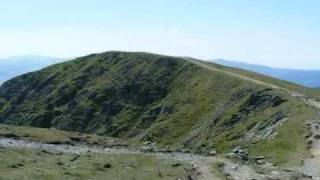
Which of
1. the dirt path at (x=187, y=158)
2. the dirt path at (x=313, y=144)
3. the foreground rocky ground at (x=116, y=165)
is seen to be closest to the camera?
the foreground rocky ground at (x=116, y=165)

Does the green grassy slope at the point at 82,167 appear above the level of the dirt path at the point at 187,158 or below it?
above

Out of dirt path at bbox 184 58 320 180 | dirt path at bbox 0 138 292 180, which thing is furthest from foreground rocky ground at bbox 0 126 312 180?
dirt path at bbox 184 58 320 180

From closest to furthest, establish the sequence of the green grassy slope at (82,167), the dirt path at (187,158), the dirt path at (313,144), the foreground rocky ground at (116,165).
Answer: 1. the green grassy slope at (82,167)
2. the foreground rocky ground at (116,165)
3. the dirt path at (187,158)
4. the dirt path at (313,144)

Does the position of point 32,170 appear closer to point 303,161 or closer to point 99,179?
point 99,179

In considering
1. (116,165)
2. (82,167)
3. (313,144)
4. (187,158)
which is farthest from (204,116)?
(82,167)

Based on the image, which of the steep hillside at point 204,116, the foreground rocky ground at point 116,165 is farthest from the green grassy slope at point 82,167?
the steep hillside at point 204,116

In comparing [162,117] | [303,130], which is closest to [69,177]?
[303,130]

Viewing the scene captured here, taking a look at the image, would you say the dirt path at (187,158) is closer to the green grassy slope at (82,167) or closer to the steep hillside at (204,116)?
the green grassy slope at (82,167)

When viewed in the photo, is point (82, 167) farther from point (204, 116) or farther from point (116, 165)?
point (204, 116)

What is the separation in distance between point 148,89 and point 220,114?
165 feet

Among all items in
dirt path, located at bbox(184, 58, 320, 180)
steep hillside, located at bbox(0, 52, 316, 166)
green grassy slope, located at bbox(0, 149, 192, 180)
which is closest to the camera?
green grassy slope, located at bbox(0, 149, 192, 180)

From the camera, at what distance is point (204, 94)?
174125mm

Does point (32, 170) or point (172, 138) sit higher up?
point (32, 170)

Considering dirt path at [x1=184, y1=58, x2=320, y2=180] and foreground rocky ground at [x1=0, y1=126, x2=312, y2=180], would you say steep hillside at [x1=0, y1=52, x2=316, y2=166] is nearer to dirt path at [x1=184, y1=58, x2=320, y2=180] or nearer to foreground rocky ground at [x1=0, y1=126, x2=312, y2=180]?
dirt path at [x1=184, y1=58, x2=320, y2=180]
